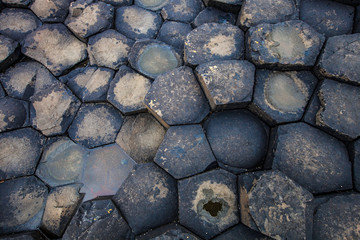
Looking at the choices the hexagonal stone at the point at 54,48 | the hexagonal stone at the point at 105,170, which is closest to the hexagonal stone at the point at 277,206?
the hexagonal stone at the point at 105,170

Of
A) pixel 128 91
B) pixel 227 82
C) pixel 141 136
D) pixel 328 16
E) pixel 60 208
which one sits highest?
pixel 328 16

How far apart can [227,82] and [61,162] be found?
0.98 m

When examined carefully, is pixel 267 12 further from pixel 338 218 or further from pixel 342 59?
pixel 338 218

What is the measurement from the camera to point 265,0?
134 centimetres

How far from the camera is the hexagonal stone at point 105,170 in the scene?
3.93 feet

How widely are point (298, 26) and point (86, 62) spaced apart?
50.2 inches

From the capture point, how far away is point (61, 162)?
1.23 m

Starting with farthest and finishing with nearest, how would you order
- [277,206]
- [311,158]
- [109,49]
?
[109,49] < [311,158] < [277,206]

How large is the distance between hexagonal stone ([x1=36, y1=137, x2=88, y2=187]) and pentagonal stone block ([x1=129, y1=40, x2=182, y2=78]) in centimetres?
57

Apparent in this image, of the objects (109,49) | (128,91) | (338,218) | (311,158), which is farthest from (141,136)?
(338,218)

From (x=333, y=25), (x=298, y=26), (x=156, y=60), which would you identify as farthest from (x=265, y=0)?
(x=156, y=60)

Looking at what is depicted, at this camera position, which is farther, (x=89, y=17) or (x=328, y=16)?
(x=89, y=17)

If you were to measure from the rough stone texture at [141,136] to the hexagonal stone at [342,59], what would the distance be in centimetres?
89

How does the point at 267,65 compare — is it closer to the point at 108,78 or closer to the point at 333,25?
the point at 333,25
